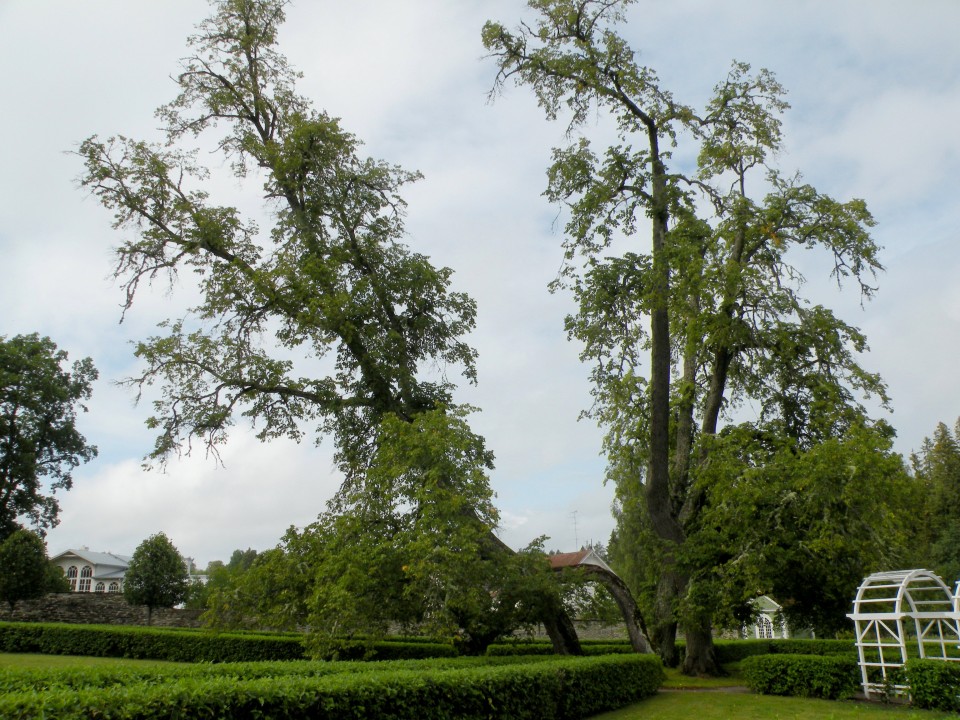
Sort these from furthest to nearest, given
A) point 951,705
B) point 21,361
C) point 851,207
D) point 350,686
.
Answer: point 21,361 → point 851,207 → point 951,705 → point 350,686

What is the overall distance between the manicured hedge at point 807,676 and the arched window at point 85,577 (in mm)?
59866

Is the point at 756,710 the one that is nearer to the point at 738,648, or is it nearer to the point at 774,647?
the point at 774,647

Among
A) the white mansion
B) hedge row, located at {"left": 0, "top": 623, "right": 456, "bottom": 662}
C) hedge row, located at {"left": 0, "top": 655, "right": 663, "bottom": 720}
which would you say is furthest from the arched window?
hedge row, located at {"left": 0, "top": 655, "right": 663, "bottom": 720}

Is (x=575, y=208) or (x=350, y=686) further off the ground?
(x=575, y=208)

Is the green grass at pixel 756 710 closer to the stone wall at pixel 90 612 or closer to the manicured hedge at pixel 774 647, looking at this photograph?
the manicured hedge at pixel 774 647

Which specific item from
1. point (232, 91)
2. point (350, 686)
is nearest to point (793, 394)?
point (350, 686)

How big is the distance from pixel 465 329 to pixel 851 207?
386 inches

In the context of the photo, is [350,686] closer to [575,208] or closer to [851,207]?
[575,208]

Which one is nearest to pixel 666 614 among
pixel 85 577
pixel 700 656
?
pixel 700 656

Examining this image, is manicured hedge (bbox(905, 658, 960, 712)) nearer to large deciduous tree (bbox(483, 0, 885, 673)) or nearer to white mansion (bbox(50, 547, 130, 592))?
large deciduous tree (bbox(483, 0, 885, 673))

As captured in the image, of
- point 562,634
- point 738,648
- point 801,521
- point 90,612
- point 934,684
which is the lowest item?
point 738,648

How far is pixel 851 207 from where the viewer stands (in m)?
16.0

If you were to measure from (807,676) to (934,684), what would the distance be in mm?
2535

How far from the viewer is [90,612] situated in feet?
89.9
